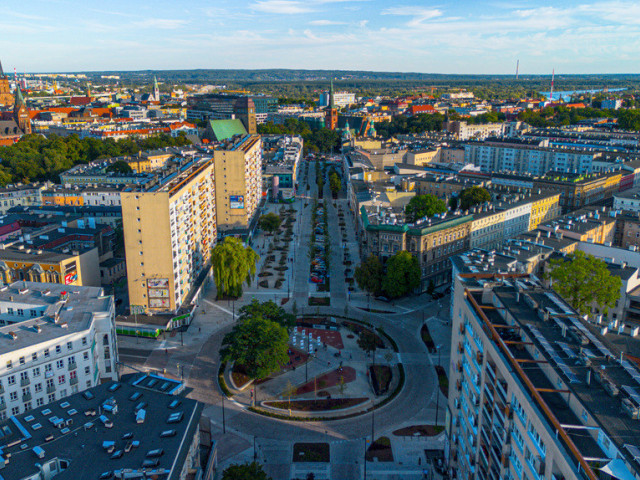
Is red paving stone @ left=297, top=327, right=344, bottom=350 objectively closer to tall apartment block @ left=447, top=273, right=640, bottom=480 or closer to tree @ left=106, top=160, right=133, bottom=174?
tall apartment block @ left=447, top=273, right=640, bottom=480

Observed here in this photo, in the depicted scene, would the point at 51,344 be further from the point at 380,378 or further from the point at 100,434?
the point at 380,378

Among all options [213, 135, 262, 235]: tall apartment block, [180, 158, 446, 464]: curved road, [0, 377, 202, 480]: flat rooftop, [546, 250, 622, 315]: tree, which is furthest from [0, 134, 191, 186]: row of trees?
[546, 250, 622, 315]: tree

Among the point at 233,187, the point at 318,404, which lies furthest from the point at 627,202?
the point at 318,404

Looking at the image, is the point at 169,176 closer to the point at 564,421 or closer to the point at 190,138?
the point at 564,421

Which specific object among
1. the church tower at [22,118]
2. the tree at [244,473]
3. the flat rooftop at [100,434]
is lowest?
the tree at [244,473]

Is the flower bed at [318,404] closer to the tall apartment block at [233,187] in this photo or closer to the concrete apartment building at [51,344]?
the concrete apartment building at [51,344]

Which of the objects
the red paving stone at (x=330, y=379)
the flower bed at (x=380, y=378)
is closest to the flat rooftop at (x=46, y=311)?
the red paving stone at (x=330, y=379)
